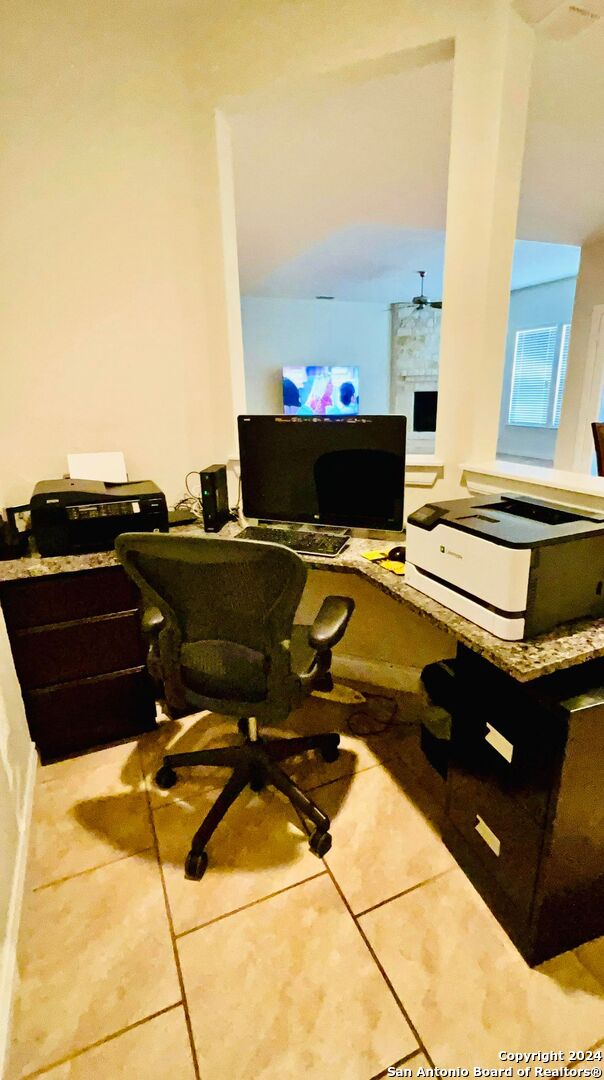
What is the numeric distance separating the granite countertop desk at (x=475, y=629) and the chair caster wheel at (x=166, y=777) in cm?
77

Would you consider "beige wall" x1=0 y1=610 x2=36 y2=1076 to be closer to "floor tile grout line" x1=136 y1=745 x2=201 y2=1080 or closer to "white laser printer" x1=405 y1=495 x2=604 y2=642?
"floor tile grout line" x1=136 y1=745 x2=201 y2=1080

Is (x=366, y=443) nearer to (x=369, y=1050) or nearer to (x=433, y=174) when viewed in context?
(x=369, y=1050)

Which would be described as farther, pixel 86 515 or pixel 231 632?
pixel 86 515

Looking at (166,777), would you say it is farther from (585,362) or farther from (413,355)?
(413,355)

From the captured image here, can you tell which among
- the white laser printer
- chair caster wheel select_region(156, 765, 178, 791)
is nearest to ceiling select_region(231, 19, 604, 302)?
the white laser printer

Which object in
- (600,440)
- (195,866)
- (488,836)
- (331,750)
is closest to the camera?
(488,836)

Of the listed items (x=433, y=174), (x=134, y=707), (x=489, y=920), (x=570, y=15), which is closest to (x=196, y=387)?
(x=134, y=707)

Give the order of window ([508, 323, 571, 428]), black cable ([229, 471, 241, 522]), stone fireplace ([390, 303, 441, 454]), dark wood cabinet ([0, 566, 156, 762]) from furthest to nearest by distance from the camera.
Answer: stone fireplace ([390, 303, 441, 454]), window ([508, 323, 571, 428]), black cable ([229, 471, 241, 522]), dark wood cabinet ([0, 566, 156, 762])

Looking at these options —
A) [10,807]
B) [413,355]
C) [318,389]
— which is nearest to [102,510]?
[10,807]

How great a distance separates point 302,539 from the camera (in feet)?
5.97

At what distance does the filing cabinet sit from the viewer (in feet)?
3.38

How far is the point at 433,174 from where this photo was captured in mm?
2812

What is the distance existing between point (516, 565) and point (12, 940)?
1560 millimetres

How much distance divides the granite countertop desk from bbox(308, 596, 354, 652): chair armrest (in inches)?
5.2
